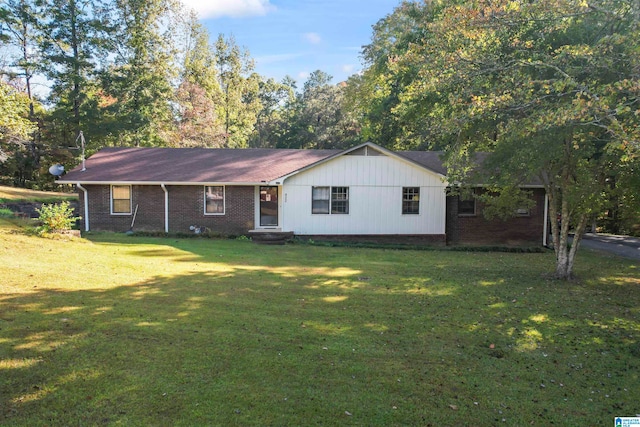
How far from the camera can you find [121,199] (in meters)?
18.6

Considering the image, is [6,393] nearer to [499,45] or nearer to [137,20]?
[499,45]

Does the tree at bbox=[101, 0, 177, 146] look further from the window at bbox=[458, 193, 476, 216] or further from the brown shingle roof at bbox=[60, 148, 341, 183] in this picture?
the window at bbox=[458, 193, 476, 216]

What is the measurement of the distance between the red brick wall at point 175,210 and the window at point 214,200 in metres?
0.18

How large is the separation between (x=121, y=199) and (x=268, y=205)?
20.6 feet

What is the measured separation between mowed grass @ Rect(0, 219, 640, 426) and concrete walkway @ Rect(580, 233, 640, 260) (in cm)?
909

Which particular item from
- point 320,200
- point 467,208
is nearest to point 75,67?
point 320,200

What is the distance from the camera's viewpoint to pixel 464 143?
12375 millimetres

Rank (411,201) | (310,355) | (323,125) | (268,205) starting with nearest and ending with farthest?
(310,355) < (411,201) < (268,205) < (323,125)

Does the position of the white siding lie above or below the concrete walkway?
above

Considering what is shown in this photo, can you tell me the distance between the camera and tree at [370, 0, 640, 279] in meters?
6.82

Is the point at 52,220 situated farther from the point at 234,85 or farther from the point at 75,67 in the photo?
the point at 234,85

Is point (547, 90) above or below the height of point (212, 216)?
above

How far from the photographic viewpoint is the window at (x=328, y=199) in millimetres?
18609

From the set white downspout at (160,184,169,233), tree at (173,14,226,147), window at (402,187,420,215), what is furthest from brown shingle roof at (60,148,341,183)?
tree at (173,14,226,147)
